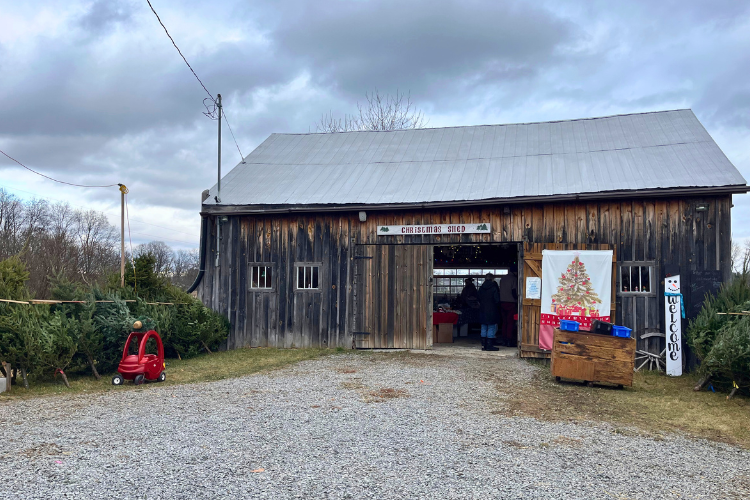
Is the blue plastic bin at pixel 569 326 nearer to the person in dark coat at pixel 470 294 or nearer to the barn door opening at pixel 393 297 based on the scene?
the barn door opening at pixel 393 297

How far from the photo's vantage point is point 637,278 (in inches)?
430

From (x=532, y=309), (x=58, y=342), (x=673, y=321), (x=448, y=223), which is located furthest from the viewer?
(x=448, y=223)

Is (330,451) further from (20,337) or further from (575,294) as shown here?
(575,294)

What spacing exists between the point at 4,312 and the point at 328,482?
5969mm

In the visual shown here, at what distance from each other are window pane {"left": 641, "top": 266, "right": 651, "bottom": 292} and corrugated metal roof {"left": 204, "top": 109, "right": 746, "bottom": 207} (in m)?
1.53

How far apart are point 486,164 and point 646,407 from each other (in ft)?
24.0

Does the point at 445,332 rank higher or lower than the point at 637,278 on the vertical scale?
lower

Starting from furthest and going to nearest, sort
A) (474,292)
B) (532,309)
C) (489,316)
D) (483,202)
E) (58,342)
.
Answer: (474,292) < (489,316) < (483,202) < (532,309) < (58,342)

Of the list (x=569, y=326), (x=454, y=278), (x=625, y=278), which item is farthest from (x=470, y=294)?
(x=569, y=326)

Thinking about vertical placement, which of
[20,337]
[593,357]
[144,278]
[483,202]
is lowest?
[593,357]

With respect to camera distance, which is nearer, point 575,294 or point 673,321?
point 673,321

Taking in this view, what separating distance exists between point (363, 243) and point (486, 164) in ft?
11.6

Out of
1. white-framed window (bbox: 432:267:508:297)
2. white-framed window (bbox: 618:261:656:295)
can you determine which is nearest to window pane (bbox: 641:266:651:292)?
white-framed window (bbox: 618:261:656:295)

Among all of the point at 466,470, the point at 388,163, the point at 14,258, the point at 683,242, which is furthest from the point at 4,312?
the point at 683,242
